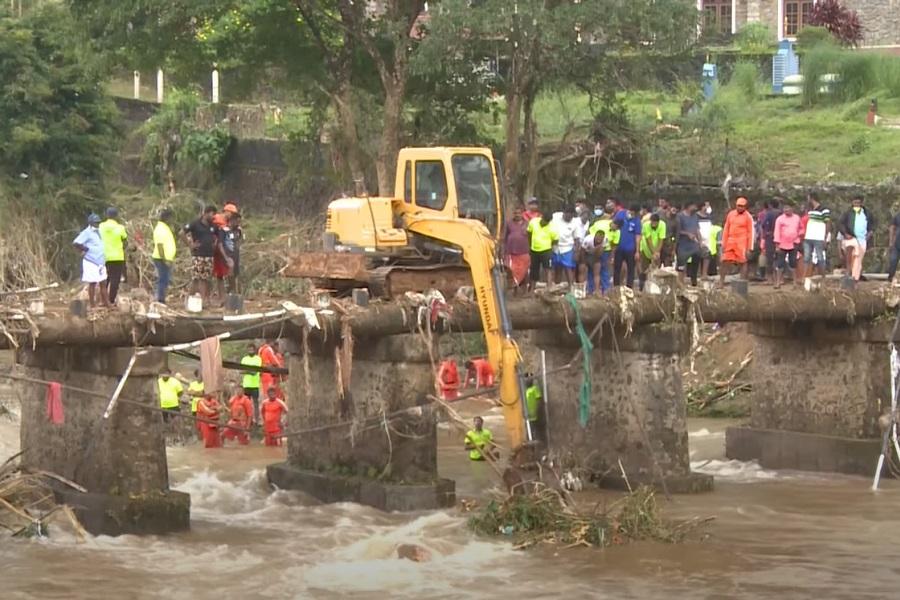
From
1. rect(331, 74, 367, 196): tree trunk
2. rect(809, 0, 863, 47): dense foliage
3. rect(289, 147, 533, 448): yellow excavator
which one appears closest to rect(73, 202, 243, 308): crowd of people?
rect(289, 147, 533, 448): yellow excavator

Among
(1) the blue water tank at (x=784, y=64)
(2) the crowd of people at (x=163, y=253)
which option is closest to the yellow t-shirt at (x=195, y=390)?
(2) the crowd of people at (x=163, y=253)

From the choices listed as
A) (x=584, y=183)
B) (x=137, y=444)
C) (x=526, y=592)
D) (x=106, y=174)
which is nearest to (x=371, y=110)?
(x=584, y=183)

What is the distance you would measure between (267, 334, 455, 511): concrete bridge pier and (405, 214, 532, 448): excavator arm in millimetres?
1435

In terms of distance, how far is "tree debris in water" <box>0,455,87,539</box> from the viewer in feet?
69.7

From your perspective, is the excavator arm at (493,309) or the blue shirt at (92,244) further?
the blue shirt at (92,244)

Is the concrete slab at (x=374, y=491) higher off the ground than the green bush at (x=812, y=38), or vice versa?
the green bush at (x=812, y=38)

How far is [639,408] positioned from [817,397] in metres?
4.03

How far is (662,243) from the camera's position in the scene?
93.0 ft

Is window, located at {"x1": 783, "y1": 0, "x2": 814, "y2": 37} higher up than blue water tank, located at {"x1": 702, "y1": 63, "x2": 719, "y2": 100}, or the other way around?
window, located at {"x1": 783, "y1": 0, "x2": 814, "y2": 37}

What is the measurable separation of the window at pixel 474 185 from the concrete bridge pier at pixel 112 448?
4.54m

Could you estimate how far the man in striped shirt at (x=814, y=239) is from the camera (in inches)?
1081

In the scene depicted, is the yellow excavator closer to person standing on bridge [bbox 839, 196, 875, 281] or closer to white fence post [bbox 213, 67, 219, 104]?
person standing on bridge [bbox 839, 196, 875, 281]

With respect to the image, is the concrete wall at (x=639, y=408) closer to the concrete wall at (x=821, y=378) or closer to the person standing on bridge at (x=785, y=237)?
the concrete wall at (x=821, y=378)

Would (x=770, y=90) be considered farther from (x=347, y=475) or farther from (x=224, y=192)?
(x=347, y=475)
